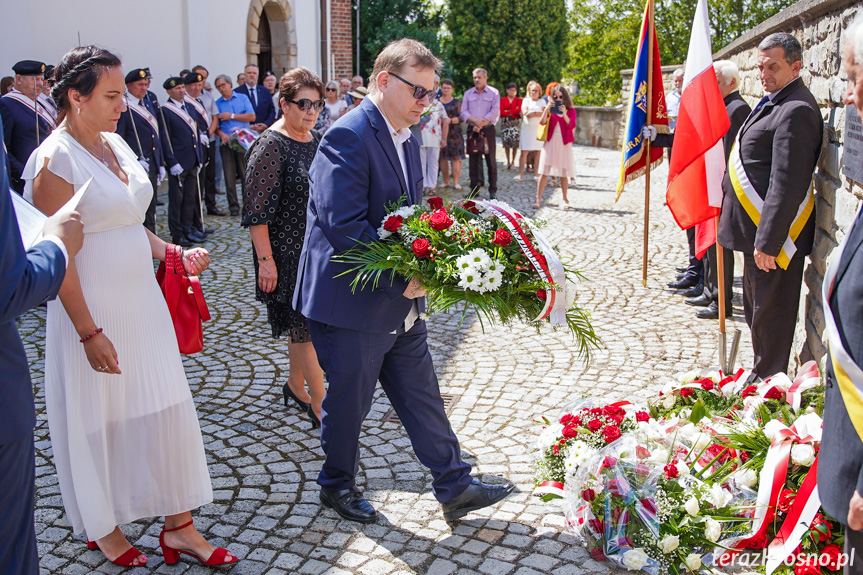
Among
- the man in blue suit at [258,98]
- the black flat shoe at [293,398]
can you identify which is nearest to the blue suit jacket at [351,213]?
the black flat shoe at [293,398]

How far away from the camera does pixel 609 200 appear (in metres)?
14.4

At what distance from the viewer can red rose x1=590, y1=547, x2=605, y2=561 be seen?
3.52 metres

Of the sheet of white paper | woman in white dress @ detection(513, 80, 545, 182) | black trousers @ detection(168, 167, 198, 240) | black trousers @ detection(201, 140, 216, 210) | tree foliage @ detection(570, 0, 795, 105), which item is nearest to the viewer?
the sheet of white paper

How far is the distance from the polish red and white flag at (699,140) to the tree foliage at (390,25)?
2437cm

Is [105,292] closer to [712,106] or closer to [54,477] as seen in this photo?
[54,477]

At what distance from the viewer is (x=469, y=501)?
12.6 feet

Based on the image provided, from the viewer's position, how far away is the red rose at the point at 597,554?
3.52 meters

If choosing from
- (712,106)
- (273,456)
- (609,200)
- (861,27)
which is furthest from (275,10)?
(861,27)

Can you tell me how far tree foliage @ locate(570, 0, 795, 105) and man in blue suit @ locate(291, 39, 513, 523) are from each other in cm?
2350

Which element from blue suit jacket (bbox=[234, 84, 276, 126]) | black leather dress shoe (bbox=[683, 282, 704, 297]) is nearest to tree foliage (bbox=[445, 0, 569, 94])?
→ blue suit jacket (bbox=[234, 84, 276, 126])

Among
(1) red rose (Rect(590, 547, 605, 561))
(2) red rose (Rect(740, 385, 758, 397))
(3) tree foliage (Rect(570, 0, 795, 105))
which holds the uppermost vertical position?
(3) tree foliage (Rect(570, 0, 795, 105))

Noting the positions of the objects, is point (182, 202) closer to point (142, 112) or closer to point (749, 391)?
point (142, 112)

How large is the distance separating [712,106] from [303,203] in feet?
10.3

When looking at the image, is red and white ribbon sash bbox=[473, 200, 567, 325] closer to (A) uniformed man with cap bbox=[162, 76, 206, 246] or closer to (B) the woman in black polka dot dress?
(B) the woman in black polka dot dress
